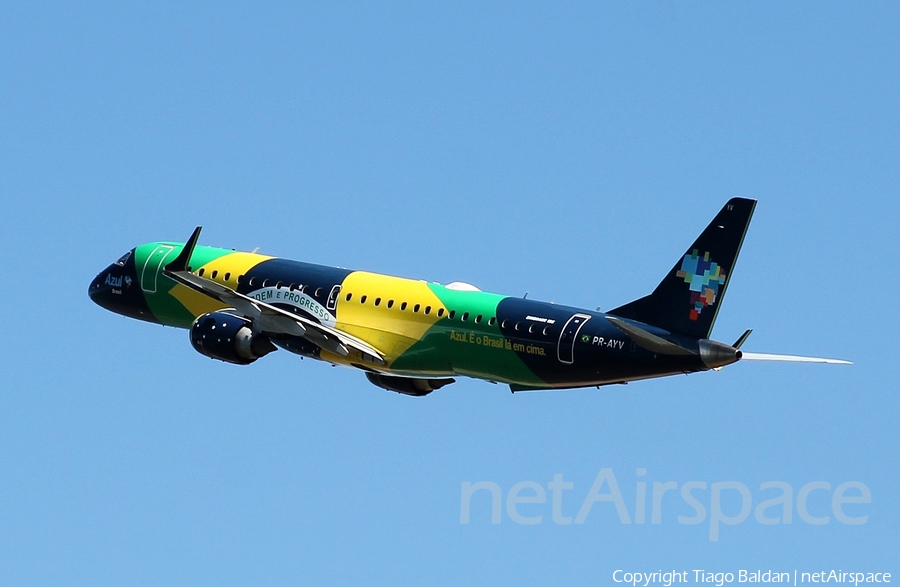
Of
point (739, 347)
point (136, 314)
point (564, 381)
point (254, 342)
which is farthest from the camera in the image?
point (136, 314)

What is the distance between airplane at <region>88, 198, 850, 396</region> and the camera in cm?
6431

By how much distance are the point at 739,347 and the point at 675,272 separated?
368 centimetres

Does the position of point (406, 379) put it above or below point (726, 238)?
below

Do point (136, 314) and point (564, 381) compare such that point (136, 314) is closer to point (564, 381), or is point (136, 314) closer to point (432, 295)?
point (432, 295)

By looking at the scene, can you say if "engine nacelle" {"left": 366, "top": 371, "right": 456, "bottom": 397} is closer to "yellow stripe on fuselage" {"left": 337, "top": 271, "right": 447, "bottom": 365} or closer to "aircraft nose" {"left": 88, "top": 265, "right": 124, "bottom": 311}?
"yellow stripe on fuselage" {"left": 337, "top": 271, "right": 447, "bottom": 365}

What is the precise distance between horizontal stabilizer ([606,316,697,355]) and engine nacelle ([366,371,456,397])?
10495 mm

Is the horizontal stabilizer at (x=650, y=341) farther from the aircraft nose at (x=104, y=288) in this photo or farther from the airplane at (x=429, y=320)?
the aircraft nose at (x=104, y=288)

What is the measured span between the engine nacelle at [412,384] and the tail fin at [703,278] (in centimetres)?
1131

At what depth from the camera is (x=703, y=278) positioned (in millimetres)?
64375

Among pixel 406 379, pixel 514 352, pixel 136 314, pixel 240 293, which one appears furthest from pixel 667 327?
pixel 136 314

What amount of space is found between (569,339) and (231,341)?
13634 millimetres

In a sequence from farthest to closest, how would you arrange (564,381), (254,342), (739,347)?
1. (254,342)
2. (564,381)
3. (739,347)

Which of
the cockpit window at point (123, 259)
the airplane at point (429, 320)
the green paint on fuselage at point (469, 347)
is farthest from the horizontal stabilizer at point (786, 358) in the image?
the cockpit window at point (123, 259)

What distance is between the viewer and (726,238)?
2514 inches
